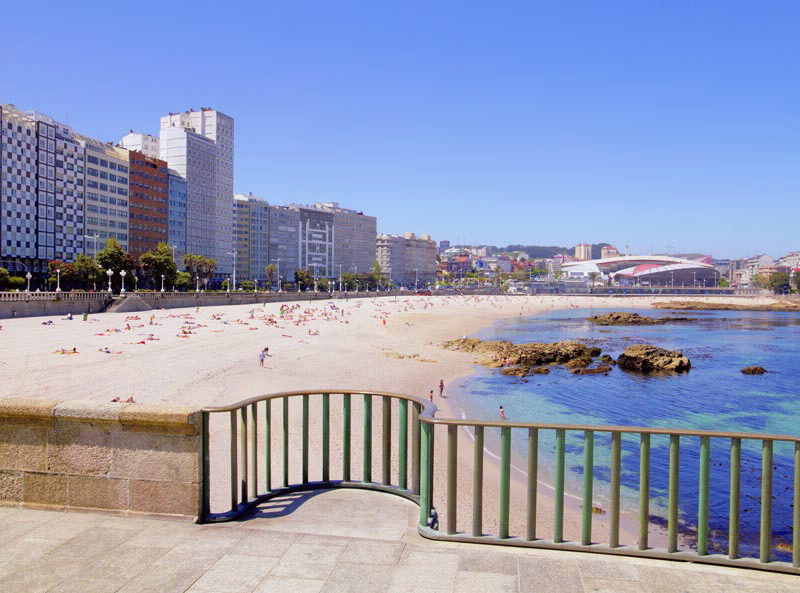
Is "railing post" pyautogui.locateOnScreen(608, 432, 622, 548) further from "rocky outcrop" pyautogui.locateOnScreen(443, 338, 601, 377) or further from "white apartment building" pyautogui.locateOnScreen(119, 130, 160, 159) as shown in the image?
"white apartment building" pyautogui.locateOnScreen(119, 130, 160, 159)

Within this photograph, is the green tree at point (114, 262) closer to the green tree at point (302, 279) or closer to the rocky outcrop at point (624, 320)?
the rocky outcrop at point (624, 320)

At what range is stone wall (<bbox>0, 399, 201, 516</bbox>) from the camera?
5.18 m

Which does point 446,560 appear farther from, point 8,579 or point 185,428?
point 8,579

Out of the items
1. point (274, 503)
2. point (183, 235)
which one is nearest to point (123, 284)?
point (183, 235)

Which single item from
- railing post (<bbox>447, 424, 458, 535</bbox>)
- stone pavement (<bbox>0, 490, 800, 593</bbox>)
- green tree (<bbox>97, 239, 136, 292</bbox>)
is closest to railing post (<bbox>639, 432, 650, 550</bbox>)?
stone pavement (<bbox>0, 490, 800, 593</bbox>)

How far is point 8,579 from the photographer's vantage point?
163 inches

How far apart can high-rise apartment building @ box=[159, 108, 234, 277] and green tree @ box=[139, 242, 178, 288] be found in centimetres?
3693

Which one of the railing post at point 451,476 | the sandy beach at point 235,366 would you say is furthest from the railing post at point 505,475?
the sandy beach at point 235,366

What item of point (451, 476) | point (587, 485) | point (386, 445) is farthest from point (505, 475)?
point (386, 445)

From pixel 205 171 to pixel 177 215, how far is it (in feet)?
48.1

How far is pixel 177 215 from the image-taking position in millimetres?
121688

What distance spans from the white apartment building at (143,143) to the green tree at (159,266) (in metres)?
49.2

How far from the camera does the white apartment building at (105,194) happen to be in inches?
3824

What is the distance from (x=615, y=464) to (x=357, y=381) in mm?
23286
